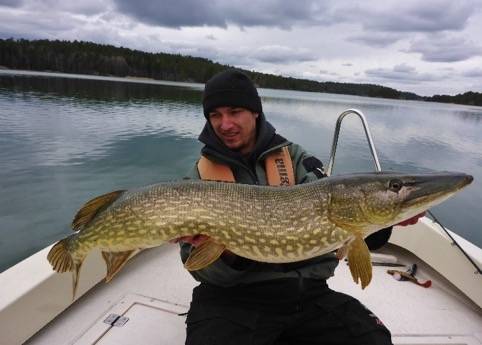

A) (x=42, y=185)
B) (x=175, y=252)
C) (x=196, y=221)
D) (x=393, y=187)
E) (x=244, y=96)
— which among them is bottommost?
(x=42, y=185)

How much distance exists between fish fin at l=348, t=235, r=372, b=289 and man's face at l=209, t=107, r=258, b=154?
887mm

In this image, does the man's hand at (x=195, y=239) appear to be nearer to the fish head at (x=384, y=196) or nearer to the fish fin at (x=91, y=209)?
the fish fin at (x=91, y=209)

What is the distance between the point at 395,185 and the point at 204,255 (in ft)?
3.17

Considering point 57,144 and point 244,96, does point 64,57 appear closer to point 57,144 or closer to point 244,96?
point 57,144

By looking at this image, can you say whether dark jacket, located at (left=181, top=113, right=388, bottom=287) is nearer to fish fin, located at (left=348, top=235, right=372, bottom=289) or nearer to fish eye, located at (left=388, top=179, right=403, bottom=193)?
fish fin, located at (left=348, top=235, right=372, bottom=289)

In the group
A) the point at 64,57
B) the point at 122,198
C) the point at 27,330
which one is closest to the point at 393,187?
the point at 122,198

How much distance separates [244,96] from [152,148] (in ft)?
31.6

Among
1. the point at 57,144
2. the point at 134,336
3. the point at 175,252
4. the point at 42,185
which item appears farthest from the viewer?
the point at 57,144

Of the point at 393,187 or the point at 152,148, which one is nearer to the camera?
the point at 393,187

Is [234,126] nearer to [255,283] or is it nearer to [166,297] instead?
[255,283]

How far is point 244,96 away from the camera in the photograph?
2.32m

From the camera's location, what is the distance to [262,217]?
6.01 feet

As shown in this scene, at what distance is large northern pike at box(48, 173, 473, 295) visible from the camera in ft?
5.77

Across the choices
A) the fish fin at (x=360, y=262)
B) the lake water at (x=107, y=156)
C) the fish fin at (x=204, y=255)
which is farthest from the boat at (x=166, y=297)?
the lake water at (x=107, y=156)
